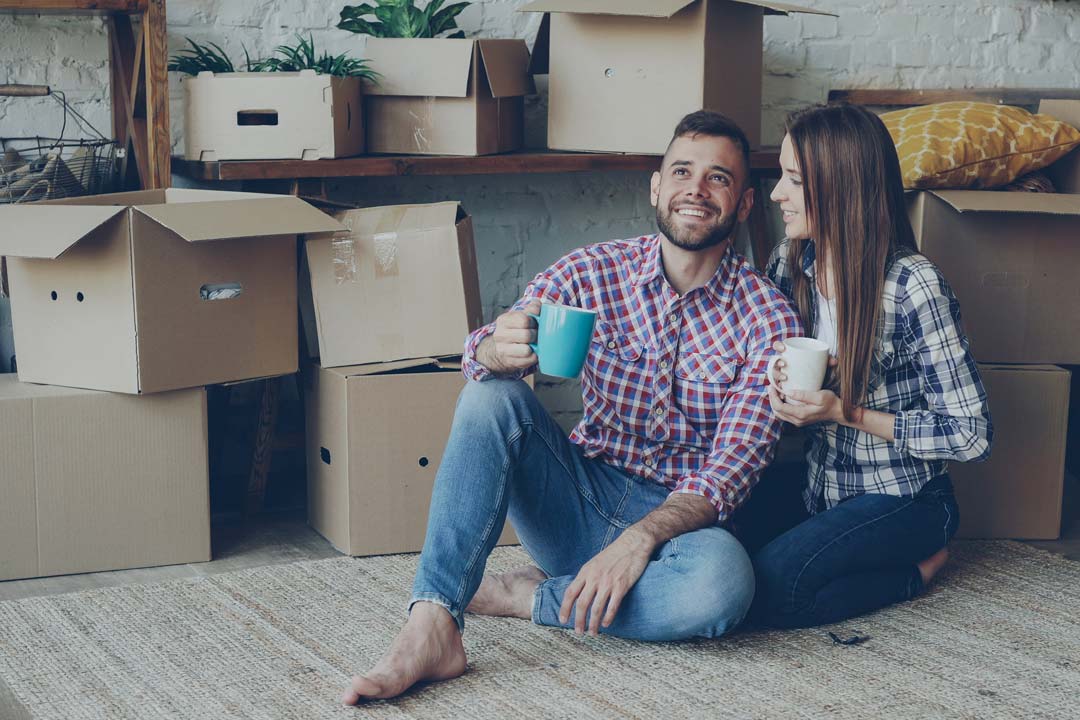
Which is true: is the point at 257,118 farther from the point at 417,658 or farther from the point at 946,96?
the point at 946,96

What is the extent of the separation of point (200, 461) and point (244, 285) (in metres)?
0.33

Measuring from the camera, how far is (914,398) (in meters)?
2.00

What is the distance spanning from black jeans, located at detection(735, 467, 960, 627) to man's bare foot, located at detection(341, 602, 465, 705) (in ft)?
1.67

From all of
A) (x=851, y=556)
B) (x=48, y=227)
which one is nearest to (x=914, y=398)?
(x=851, y=556)

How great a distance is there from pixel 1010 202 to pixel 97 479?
5.63ft

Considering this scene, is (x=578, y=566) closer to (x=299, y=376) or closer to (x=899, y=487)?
(x=899, y=487)

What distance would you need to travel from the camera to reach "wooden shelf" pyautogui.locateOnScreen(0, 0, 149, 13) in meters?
2.12

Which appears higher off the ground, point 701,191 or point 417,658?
point 701,191

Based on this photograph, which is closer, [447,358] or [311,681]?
[311,681]

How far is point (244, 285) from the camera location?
2.20m

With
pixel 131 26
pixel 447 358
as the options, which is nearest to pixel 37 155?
pixel 131 26

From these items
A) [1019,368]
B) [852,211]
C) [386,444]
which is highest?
[852,211]

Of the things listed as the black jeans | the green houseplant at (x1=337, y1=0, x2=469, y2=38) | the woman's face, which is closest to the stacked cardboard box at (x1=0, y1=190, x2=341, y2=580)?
the green houseplant at (x1=337, y1=0, x2=469, y2=38)

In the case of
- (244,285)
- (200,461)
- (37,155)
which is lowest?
(200,461)
